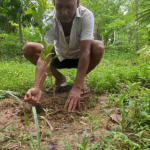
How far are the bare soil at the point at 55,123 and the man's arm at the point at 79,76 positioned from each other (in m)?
0.09

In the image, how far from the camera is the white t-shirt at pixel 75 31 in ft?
6.85

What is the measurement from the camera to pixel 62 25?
7.13 feet

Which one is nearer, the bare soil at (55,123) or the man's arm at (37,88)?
the bare soil at (55,123)

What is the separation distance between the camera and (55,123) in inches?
61.6

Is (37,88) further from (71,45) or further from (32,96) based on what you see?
(71,45)

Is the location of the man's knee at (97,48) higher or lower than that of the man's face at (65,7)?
lower

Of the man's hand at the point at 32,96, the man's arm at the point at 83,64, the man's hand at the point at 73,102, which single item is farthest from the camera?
the man's arm at the point at 83,64

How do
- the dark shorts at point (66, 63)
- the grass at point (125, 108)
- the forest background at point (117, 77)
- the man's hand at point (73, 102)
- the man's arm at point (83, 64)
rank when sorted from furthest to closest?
the dark shorts at point (66, 63), the man's arm at point (83, 64), the man's hand at point (73, 102), the forest background at point (117, 77), the grass at point (125, 108)

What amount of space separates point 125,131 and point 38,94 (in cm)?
86

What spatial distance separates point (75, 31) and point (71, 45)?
203 mm

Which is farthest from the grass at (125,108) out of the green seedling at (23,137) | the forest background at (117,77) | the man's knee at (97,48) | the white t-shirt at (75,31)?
the white t-shirt at (75,31)

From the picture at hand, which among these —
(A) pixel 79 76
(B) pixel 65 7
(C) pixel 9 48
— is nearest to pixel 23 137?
(A) pixel 79 76

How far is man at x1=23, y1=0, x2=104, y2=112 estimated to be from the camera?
1.82 m

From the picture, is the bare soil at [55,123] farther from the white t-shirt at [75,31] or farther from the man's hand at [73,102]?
the white t-shirt at [75,31]
